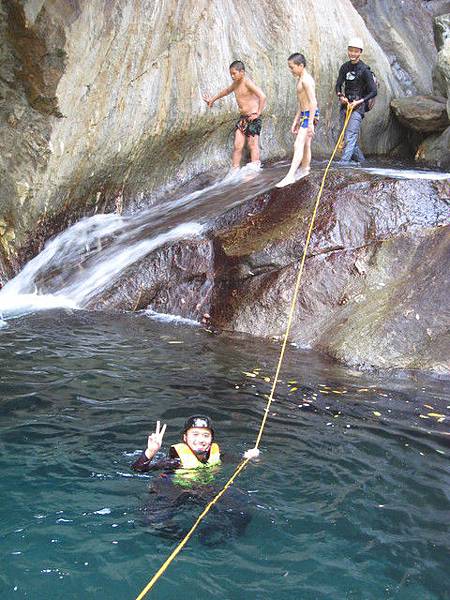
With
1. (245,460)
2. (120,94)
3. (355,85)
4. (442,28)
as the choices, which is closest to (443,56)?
(442,28)

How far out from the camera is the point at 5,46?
10.8 metres

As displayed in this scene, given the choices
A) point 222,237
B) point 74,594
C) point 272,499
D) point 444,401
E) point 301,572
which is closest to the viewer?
point 74,594

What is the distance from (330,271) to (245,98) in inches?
193

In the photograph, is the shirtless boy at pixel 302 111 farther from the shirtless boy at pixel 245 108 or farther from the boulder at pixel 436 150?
the boulder at pixel 436 150

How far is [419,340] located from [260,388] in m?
2.36

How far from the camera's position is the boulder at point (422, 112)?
55.8 ft

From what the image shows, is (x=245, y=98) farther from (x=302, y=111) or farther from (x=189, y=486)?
(x=189, y=486)

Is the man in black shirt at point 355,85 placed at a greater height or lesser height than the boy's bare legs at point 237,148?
greater

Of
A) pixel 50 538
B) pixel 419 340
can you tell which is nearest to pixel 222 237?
pixel 419 340

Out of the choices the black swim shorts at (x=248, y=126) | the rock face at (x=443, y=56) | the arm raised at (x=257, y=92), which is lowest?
the black swim shorts at (x=248, y=126)

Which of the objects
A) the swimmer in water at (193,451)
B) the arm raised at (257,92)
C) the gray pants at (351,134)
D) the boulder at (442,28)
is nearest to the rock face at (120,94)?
the arm raised at (257,92)

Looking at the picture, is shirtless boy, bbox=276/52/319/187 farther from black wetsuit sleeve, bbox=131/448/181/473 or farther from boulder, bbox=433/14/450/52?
black wetsuit sleeve, bbox=131/448/181/473

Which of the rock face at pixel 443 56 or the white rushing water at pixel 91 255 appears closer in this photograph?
the white rushing water at pixel 91 255

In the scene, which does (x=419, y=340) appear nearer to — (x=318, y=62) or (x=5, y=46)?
(x=5, y=46)
